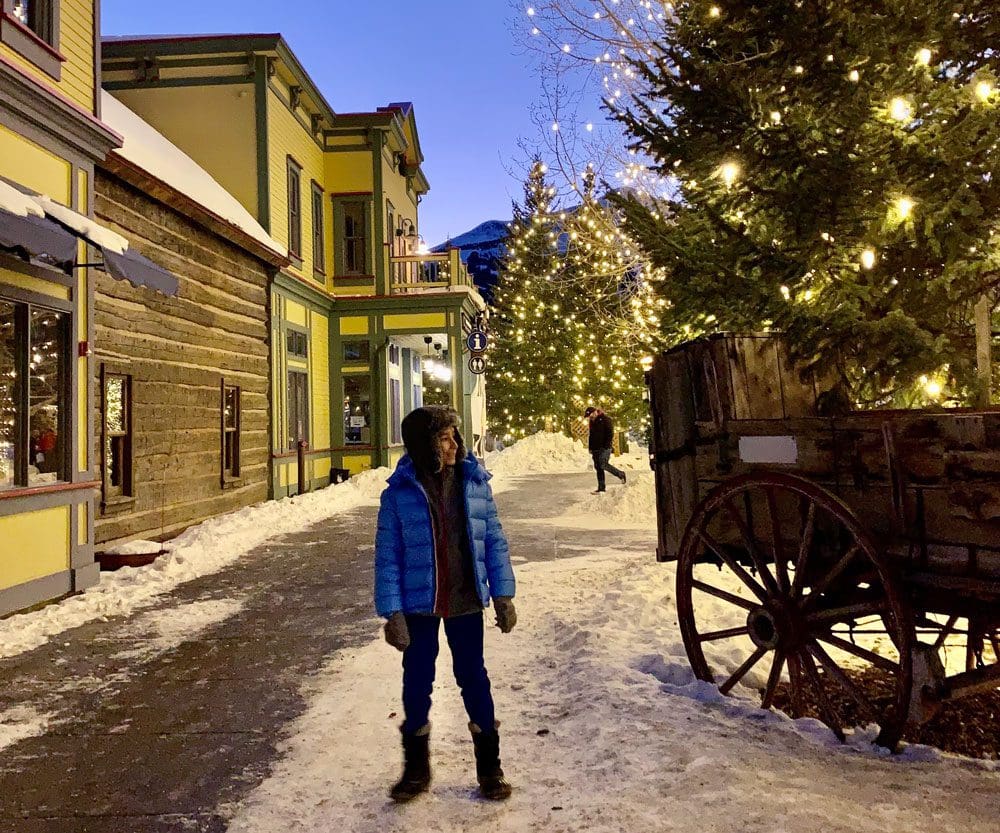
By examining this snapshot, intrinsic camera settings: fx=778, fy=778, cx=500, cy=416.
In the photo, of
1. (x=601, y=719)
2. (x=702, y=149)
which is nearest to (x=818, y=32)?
(x=702, y=149)

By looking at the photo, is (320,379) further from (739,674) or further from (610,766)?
(610,766)

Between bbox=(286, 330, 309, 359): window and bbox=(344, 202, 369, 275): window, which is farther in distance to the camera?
bbox=(344, 202, 369, 275): window

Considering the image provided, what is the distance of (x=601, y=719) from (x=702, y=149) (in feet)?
16.2

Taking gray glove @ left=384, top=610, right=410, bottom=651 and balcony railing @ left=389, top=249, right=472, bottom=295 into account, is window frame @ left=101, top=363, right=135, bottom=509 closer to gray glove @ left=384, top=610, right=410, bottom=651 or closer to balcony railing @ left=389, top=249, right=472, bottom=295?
gray glove @ left=384, top=610, right=410, bottom=651

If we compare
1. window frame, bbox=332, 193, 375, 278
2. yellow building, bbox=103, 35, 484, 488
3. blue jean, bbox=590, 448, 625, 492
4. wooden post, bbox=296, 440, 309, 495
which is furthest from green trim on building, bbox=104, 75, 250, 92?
blue jean, bbox=590, 448, 625, 492

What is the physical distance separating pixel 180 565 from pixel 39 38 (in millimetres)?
5687

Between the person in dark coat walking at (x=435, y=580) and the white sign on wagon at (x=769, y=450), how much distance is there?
145cm

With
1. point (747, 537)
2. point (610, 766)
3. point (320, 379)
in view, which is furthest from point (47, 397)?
point (320, 379)

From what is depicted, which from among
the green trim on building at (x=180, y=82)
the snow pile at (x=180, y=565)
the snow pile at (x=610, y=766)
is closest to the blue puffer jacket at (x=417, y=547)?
the snow pile at (x=610, y=766)

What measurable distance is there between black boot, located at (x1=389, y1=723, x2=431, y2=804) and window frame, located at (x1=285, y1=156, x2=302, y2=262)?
15514 millimetres

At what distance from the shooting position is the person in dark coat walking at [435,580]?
11.2ft

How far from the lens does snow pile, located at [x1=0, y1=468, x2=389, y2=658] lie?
21.5 ft

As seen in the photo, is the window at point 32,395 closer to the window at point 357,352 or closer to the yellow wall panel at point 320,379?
the yellow wall panel at point 320,379

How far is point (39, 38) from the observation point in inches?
303
